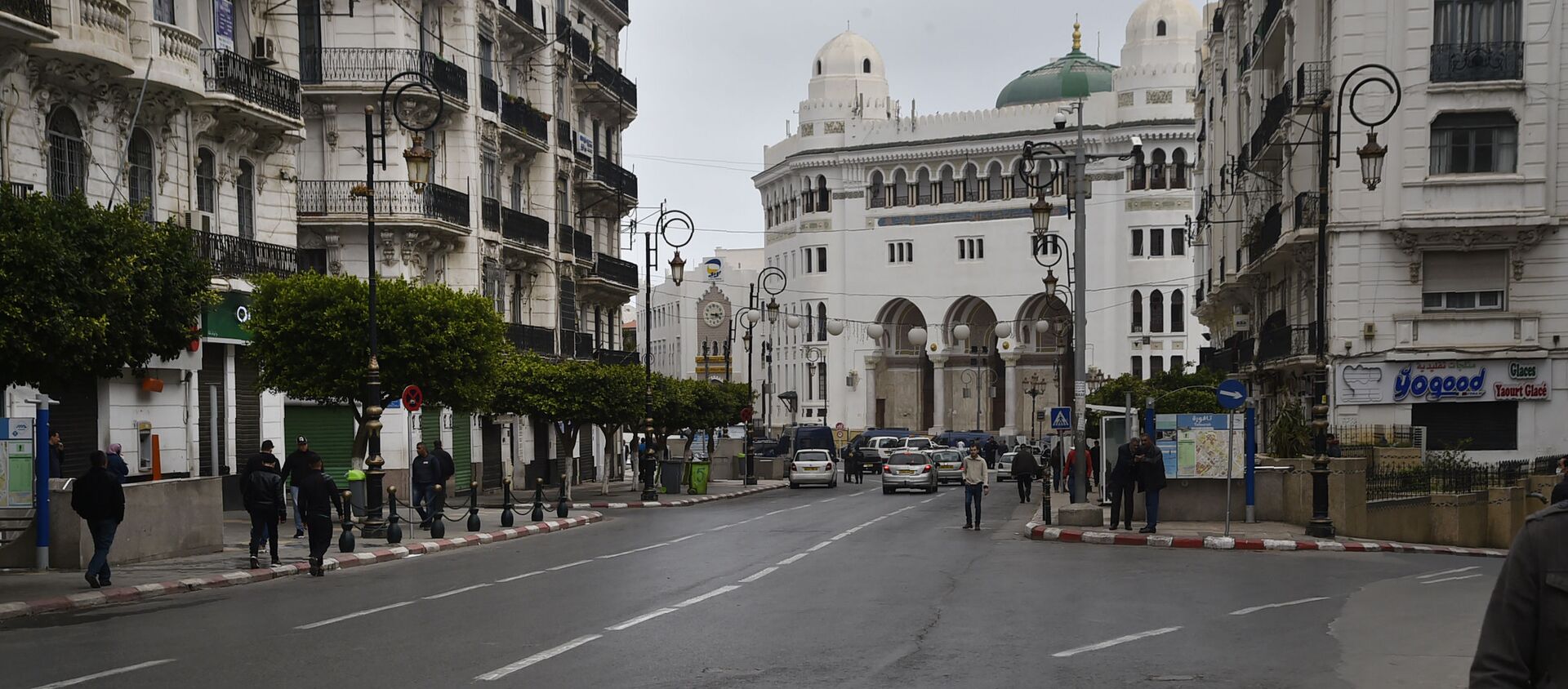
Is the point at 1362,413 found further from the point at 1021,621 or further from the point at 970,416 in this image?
the point at 970,416

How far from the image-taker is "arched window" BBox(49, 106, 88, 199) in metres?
24.7

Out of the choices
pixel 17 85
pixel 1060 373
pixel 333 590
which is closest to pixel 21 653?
pixel 333 590

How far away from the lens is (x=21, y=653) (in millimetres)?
12516

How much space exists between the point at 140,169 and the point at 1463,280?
28303 mm

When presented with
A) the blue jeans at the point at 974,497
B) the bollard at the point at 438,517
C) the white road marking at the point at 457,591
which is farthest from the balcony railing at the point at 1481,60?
the white road marking at the point at 457,591

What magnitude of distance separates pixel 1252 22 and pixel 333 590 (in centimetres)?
3716

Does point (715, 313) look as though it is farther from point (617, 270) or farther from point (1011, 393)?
point (617, 270)

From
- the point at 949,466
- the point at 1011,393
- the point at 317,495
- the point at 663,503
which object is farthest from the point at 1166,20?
the point at 317,495

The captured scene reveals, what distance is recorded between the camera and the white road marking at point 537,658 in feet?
35.8

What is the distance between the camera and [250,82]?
100 feet

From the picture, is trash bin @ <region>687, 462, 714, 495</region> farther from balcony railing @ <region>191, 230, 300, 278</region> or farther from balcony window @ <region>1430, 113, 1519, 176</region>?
balcony window @ <region>1430, 113, 1519, 176</region>

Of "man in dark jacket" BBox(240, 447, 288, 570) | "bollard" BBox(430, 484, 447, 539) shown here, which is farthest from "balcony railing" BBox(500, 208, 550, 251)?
"man in dark jacket" BBox(240, 447, 288, 570)

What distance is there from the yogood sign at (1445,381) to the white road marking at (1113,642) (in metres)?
24.9

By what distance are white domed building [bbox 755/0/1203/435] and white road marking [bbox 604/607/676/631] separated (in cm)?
7292
